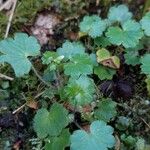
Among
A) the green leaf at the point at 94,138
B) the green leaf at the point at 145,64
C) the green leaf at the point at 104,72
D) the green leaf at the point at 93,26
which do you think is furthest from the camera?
the green leaf at the point at 93,26

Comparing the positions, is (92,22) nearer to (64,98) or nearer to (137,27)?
(137,27)

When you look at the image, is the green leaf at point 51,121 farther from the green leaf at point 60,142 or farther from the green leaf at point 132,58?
the green leaf at point 132,58

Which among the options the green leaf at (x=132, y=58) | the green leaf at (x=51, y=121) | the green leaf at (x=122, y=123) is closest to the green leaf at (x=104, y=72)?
the green leaf at (x=132, y=58)

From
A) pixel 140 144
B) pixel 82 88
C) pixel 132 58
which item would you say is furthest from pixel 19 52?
pixel 140 144

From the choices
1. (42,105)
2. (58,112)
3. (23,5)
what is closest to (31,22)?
(23,5)

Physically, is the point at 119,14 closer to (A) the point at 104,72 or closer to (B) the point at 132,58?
(B) the point at 132,58

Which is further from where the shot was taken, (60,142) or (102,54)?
(102,54)
